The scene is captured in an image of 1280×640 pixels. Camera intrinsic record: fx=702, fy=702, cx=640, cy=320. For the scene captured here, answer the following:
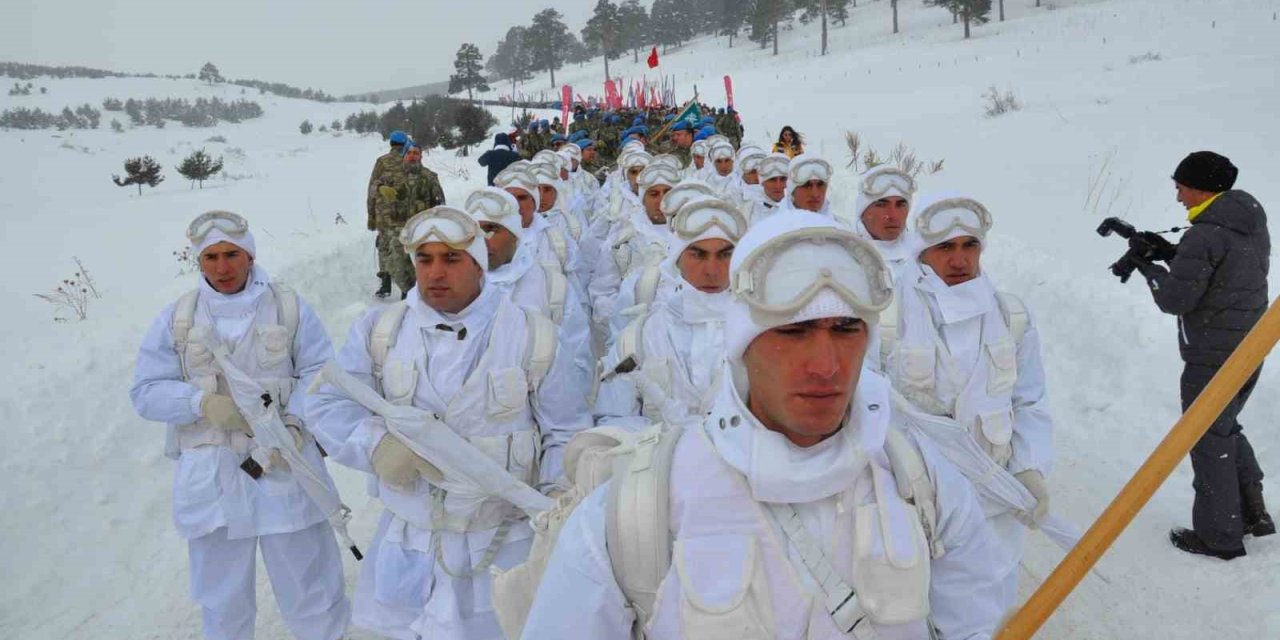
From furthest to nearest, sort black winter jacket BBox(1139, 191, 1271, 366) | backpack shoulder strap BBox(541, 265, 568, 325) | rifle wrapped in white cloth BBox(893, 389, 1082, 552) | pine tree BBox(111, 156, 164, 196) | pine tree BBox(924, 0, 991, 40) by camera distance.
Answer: pine tree BBox(924, 0, 991, 40) < pine tree BBox(111, 156, 164, 196) < backpack shoulder strap BBox(541, 265, 568, 325) < black winter jacket BBox(1139, 191, 1271, 366) < rifle wrapped in white cloth BBox(893, 389, 1082, 552)

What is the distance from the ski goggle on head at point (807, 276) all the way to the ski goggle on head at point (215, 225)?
10.4ft

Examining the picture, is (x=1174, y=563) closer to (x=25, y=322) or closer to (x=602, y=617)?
(x=602, y=617)

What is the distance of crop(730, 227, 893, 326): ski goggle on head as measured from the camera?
1512 millimetres

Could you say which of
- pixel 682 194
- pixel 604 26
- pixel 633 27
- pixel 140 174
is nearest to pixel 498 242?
pixel 682 194

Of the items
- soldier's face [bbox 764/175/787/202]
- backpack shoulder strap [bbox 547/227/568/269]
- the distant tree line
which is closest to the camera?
backpack shoulder strap [bbox 547/227/568/269]

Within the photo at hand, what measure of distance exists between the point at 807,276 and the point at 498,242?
359 centimetres

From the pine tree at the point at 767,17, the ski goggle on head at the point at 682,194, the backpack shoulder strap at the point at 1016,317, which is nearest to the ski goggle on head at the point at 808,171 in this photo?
→ the ski goggle on head at the point at 682,194

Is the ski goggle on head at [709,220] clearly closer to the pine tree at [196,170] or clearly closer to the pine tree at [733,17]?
the pine tree at [196,170]

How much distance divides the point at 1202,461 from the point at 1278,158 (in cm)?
818

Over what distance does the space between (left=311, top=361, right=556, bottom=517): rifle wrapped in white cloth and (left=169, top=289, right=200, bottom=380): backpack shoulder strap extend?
1136 mm

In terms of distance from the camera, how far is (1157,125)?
1246 cm

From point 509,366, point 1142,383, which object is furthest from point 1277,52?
point 509,366

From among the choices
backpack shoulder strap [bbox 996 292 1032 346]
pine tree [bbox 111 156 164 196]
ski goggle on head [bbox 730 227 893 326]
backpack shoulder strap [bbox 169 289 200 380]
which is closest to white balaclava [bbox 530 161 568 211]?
backpack shoulder strap [bbox 169 289 200 380]

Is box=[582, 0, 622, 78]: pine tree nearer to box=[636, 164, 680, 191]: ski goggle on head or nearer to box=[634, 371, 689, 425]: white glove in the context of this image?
box=[636, 164, 680, 191]: ski goggle on head
